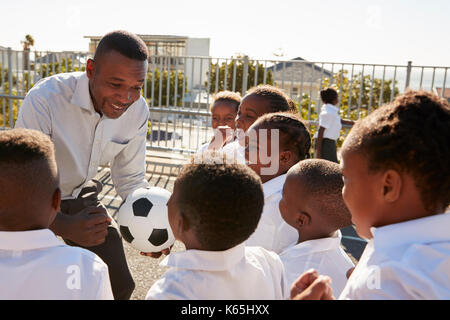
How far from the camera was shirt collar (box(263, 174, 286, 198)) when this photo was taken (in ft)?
8.03

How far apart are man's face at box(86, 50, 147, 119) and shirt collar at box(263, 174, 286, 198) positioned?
119 centimetres

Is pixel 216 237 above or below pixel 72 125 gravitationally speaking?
below

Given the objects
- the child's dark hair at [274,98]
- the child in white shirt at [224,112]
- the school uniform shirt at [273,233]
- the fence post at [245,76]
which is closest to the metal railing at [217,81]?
the fence post at [245,76]

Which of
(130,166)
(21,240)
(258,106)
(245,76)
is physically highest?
(245,76)

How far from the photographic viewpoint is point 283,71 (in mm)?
7977

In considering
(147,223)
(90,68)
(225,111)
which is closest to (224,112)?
(225,111)

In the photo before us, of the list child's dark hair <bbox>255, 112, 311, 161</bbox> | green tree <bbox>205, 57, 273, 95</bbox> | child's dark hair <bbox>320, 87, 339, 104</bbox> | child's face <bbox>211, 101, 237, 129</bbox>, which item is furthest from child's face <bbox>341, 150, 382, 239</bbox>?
green tree <bbox>205, 57, 273, 95</bbox>

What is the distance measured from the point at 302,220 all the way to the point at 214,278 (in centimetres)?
80

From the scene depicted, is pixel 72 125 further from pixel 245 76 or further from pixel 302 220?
pixel 245 76

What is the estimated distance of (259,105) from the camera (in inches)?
135

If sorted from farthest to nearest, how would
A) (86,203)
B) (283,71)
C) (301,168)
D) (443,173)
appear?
(283,71) → (86,203) → (301,168) → (443,173)

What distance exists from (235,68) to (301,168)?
21.1 feet
